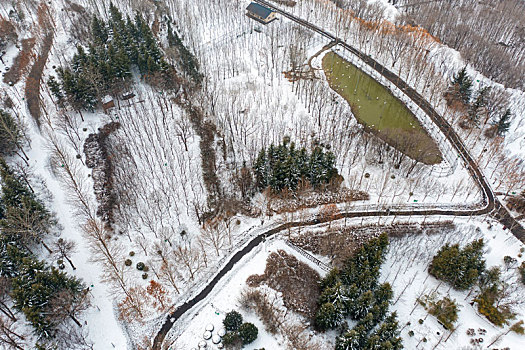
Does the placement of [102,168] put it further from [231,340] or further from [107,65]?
[231,340]

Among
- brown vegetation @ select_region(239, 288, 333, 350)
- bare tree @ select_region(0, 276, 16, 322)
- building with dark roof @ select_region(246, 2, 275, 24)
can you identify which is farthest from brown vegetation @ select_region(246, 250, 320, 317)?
building with dark roof @ select_region(246, 2, 275, 24)

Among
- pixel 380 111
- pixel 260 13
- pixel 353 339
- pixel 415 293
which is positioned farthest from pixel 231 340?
pixel 260 13

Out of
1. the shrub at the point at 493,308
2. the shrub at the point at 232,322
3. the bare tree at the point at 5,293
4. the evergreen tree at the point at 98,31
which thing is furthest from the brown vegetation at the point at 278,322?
the evergreen tree at the point at 98,31

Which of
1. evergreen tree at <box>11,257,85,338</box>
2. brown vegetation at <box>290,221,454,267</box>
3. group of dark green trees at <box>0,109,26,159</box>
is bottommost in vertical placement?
brown vegetation at <box>290,221,454,267</box>

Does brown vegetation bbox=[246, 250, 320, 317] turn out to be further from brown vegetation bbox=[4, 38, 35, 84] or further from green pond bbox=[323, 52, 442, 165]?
brown vegetation bbox=[4, 38, 35, 84]

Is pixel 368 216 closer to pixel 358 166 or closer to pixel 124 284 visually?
pixel 358 166

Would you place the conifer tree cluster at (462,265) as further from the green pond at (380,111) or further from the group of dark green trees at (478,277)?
the green pond at (380,111)
